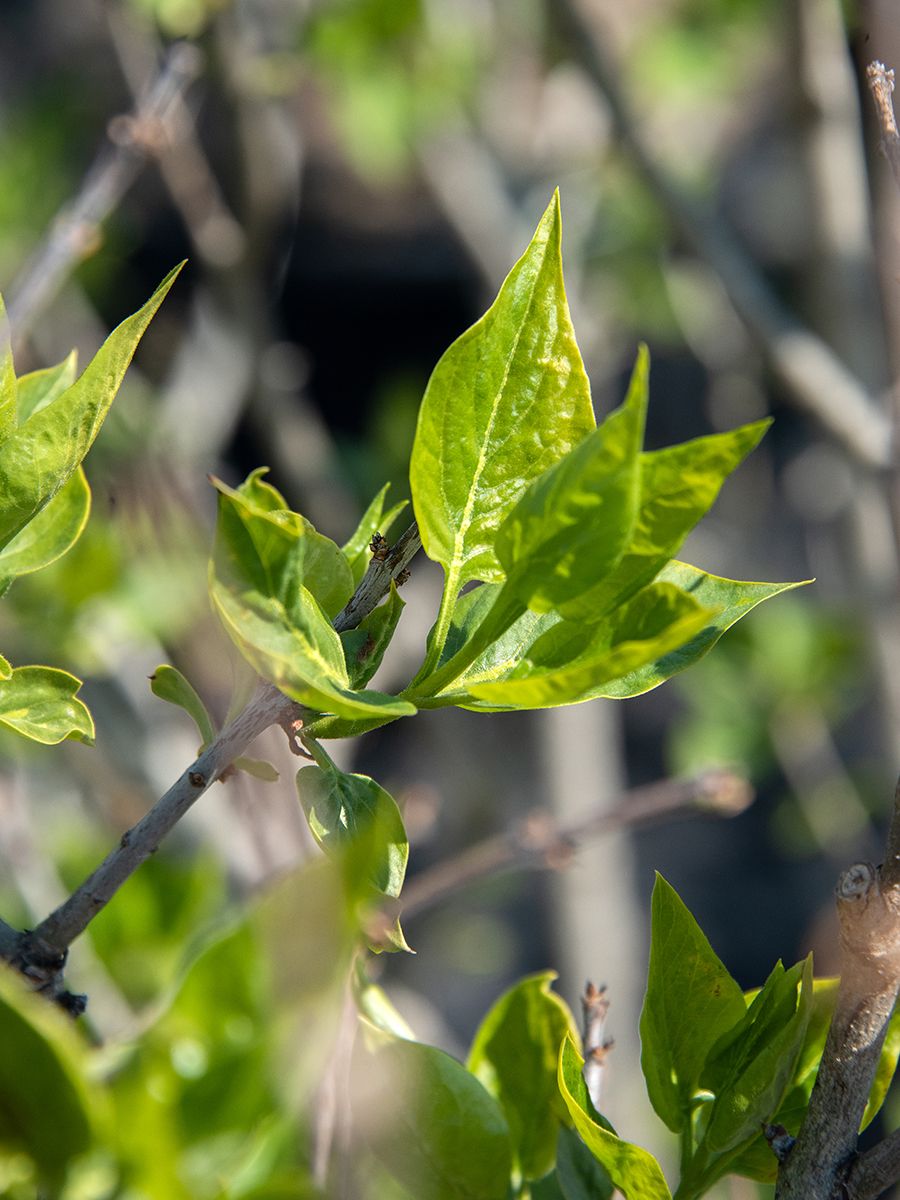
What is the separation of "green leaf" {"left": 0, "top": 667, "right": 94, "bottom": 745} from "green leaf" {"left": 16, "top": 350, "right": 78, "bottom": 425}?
4.7 inches

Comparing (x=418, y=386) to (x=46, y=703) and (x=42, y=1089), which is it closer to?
(x=46, y=703)

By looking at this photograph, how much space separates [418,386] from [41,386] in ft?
6.78

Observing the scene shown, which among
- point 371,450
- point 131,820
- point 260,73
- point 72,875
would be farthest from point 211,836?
point 371,450

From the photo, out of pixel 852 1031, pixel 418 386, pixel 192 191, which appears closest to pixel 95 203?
pixel 852 1031

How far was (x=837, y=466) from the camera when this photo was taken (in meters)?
1.91

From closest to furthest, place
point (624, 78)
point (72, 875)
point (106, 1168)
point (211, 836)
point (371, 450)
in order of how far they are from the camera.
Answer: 1. point (106, 1168)
2. point (72, 875)
3. point (211, 836)
4. point (624, 78)
5. point (371, 450)

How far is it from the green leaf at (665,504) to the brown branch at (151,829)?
0.07m

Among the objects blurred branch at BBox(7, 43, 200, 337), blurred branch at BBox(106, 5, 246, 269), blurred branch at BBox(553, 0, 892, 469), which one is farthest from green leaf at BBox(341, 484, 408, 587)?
blurred branch at BBox(106, 5, 246, 269)

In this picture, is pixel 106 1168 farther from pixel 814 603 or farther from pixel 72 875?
pixel 814 603

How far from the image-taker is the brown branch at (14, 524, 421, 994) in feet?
1.13

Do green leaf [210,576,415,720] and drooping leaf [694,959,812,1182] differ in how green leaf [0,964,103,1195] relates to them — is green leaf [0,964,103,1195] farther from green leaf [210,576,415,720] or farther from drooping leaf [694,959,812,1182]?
drooping leaf [694,959,812,1182]

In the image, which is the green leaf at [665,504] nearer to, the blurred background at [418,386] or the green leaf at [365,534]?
the green leaf at [365,534]

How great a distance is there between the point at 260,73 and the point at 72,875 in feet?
3.62

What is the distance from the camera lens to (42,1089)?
265mm
